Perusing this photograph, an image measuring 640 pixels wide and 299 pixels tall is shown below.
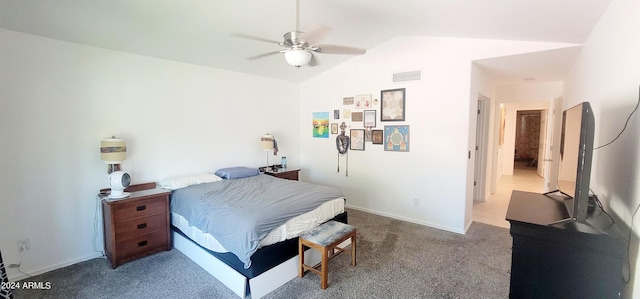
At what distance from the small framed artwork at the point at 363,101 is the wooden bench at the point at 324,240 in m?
2.23

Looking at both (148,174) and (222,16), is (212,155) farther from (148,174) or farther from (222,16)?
(222,16)

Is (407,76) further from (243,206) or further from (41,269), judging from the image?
(41,269)

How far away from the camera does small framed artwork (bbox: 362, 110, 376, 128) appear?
4.29m

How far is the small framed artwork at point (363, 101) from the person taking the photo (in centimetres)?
431

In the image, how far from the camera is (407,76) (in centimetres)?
392

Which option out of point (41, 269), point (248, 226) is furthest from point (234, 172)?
point (41, 269)

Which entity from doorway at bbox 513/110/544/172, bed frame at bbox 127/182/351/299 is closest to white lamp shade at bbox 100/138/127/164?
bed frame at bbox 127/182/351/299

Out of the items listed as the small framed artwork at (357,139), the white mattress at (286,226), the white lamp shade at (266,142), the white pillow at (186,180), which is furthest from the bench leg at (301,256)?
the small framed artwork at (357,139)

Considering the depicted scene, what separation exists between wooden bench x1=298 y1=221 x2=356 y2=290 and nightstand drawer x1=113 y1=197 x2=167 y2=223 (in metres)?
1.72

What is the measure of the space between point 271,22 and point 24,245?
10.8 feet

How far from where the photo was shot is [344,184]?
4809 mm

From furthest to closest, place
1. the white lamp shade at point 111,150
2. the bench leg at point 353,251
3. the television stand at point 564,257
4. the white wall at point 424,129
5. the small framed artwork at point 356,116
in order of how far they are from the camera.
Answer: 1. the small framed artwork at point 356,116
2. the white wall at point 424,129
3. the white lamp shade at point 111,150
4. the bench leg at point 353,251
5. the television stand at point 564,257

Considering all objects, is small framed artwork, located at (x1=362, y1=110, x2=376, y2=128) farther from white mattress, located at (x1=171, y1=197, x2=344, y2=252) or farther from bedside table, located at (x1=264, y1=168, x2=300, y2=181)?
white mattress, located at (x1=171, y1=197, x2=344, y2=252)

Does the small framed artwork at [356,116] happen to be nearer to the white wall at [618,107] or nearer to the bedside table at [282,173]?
the bedside table at [282,173]
